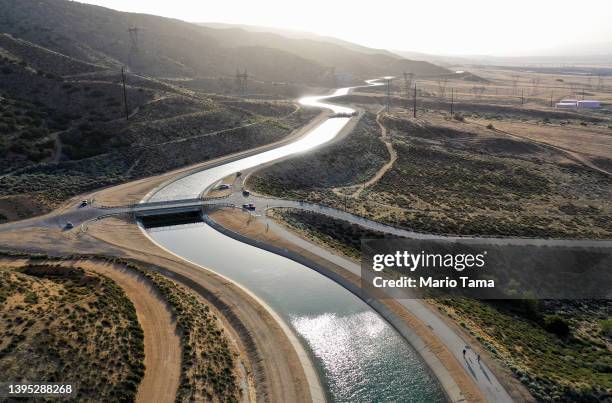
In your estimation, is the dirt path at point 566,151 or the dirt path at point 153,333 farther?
the dirt path at point 566,151

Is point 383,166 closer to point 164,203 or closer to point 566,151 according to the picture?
point 164,203

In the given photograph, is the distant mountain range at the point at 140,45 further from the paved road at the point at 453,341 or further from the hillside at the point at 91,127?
the paved road at the point at 453,341

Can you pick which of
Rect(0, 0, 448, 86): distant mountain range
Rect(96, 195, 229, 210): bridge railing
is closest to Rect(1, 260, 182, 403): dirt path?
Rect(96, 195, 229, 210): bridge railing

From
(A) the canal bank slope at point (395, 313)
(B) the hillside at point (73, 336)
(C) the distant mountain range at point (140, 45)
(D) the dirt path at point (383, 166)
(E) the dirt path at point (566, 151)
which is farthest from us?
(C) the distant mountain range at point (140, 45)

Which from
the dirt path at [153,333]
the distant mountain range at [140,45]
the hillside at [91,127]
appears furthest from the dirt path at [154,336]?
the distant mountain range at [140,45]

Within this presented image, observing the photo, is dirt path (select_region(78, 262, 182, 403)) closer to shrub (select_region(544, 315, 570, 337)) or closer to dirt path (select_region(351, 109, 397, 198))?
shrub (select_region(544, 315, 570, 337))

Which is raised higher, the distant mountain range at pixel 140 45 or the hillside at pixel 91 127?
the distant mountain range at pixel 140 45
